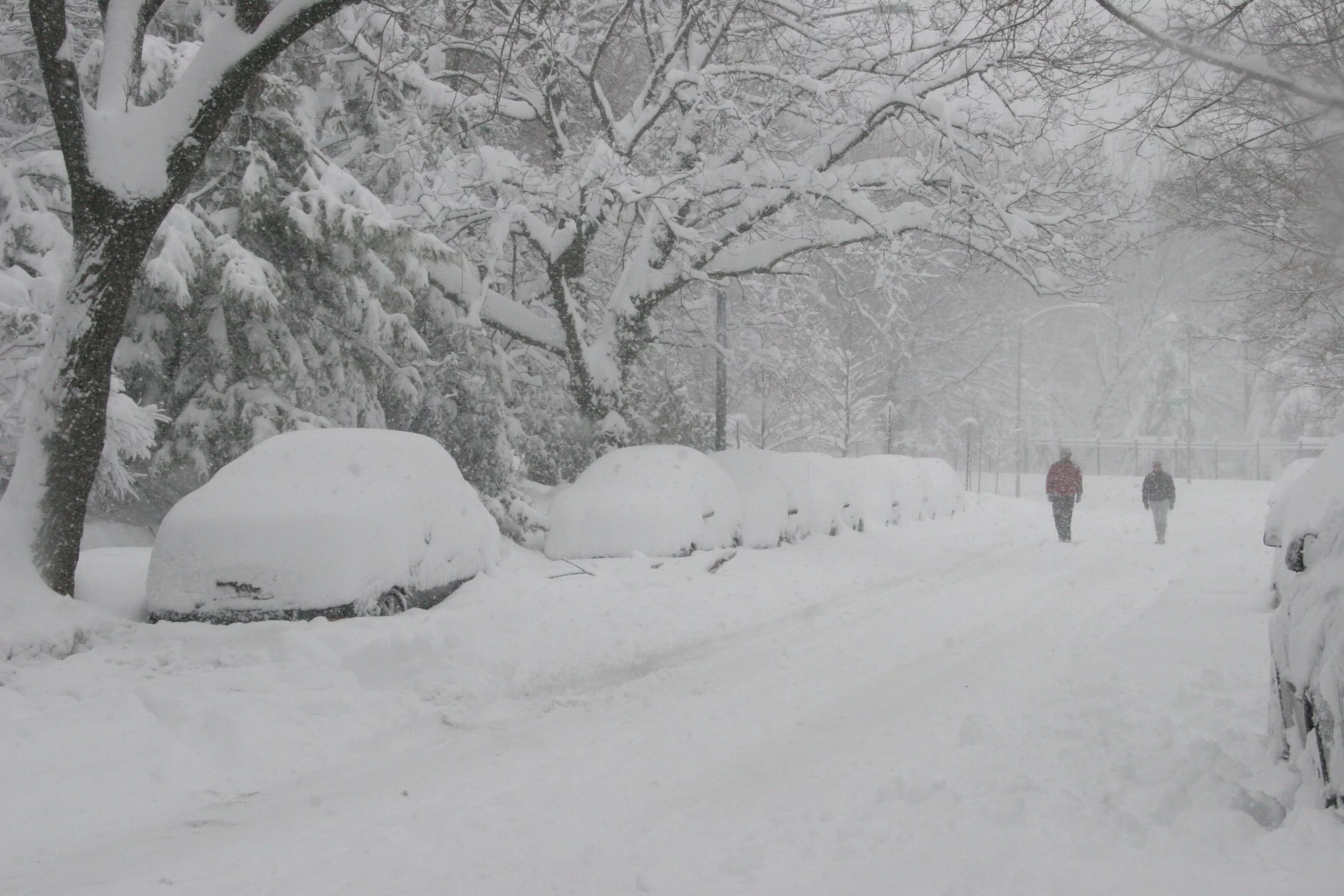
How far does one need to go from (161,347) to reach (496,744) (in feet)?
26.0

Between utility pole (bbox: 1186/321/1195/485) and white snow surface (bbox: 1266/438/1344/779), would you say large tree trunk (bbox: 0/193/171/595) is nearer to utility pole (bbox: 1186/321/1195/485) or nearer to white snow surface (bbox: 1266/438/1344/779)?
white snow surface (bbox: 1266/438/1344/779)

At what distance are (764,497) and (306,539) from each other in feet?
26.3

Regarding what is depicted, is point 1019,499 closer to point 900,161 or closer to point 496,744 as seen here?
point 900,161

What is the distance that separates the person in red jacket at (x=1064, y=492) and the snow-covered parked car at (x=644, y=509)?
6.99 m

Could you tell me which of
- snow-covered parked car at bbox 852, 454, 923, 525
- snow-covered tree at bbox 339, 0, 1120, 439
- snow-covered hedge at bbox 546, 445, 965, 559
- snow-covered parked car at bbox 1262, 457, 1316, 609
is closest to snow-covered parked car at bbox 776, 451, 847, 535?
snow-covered hedge at bbox 546, 445, 965, 559

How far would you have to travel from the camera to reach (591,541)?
1120 cm

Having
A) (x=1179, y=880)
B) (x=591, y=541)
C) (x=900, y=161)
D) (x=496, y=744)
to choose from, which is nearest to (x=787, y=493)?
(x=591, y=541)

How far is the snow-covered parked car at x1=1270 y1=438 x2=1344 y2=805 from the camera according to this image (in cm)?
307

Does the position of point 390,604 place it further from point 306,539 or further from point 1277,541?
point 1277,541

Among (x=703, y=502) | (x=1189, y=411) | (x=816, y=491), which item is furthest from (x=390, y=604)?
(x=1189, y=411)

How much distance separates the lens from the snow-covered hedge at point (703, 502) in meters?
11.2

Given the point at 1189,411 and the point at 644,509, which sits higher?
the point at 1189,411

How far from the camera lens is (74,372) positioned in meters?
6.66

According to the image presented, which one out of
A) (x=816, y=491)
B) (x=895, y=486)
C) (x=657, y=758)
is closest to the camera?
(x=657, y=758)
